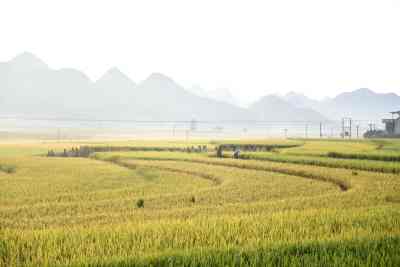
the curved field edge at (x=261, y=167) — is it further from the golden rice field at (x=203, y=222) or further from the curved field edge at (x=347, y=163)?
the curved field edge at (x=347, y=163)

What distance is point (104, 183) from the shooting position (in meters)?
21.2

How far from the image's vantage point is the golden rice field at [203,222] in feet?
23.5

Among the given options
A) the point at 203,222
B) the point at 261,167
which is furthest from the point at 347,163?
the point at 203,222

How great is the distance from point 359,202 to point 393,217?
3.73 meters

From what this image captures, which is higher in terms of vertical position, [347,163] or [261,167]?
[347,163]

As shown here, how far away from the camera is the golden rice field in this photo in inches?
282

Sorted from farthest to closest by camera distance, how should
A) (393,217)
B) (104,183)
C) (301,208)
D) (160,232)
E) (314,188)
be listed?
(104,183), (314,188), (301,208), (393,217), (160,232)

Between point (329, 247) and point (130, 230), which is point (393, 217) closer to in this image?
point (329, 247)

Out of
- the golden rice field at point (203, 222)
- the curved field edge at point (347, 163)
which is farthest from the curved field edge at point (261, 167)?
the curved field edge at point (347, 163)

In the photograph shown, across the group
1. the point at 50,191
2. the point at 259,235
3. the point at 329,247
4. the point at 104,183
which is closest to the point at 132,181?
the point at 104,183

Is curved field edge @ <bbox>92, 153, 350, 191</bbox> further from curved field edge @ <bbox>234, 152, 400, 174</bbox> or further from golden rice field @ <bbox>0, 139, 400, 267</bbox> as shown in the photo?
curved field edge @ <bbox>234, 152, 400, 174</bbox>

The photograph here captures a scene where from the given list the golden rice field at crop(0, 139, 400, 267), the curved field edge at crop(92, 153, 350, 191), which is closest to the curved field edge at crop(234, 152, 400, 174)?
the curved field edge at crop(92, 153, 350, 191)

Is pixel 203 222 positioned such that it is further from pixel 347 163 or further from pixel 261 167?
pixel 347 163

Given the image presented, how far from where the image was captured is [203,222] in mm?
9945
